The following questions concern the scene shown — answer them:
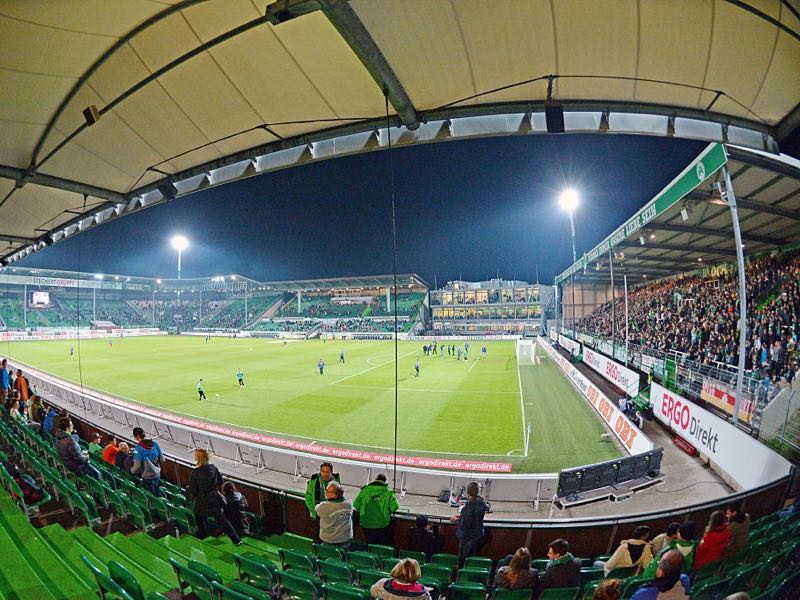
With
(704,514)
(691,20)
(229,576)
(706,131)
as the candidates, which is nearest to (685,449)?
(704,514)

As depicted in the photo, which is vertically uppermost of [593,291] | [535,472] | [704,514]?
[593,291]

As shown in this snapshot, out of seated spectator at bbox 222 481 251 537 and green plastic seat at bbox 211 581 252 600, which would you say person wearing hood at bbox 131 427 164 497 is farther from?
green plastic seat at bbox 211 581 252 600

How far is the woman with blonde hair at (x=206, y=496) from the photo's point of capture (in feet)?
16.4

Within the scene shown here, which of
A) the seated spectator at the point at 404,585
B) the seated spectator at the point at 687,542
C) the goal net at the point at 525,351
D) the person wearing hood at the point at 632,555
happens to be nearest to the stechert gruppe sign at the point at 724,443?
the seated spectator at the point at 687,542

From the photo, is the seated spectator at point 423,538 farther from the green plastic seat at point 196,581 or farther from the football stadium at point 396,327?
the green plastic seat at point 196,581

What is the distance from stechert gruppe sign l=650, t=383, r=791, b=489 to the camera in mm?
7219

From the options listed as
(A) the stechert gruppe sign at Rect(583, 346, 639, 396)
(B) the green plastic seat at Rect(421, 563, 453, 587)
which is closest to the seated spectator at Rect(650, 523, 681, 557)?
(B) the green plastic seat at Rect(421, 563, 453, 587)

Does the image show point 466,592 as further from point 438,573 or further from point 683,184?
point 683,184

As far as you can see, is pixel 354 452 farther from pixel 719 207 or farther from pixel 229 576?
pixel 719 207

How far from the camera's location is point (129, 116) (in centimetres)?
571

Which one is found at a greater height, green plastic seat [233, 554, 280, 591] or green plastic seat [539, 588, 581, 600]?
green plastic seat [233, 554, 280, 591]

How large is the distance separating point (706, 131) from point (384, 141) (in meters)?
4.82

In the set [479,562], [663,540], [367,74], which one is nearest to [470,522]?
[479,562]

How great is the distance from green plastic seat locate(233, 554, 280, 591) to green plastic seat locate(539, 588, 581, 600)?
2.58 meters
